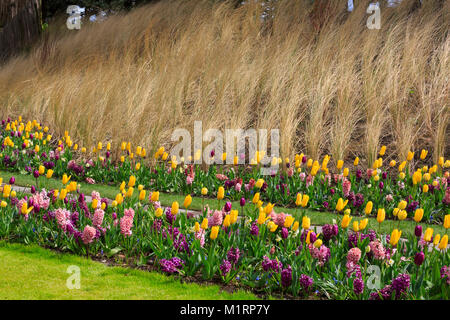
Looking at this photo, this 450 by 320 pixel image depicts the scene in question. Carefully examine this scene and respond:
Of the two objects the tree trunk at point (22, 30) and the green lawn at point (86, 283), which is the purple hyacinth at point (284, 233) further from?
the tree trunk at point (22, 30)

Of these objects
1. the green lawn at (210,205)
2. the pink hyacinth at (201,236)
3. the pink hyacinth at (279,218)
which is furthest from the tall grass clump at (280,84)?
the pink hyacinth at (201,236)

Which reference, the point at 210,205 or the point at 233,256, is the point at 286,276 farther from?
the point at 210,205

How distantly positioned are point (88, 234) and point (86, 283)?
48cm

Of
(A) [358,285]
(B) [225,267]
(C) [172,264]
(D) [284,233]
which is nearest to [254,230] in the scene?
(D) [284,233]

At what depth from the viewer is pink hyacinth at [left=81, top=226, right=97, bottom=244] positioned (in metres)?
3.55

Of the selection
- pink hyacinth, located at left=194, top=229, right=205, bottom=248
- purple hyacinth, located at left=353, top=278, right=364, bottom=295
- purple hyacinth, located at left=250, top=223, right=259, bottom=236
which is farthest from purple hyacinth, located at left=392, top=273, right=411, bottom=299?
pink hyacinth, located at left=194, top=229, right=205, bottom=248

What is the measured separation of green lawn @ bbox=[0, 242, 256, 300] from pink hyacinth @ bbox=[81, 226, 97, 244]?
141 millimetres

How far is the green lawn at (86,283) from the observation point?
3.00 meters

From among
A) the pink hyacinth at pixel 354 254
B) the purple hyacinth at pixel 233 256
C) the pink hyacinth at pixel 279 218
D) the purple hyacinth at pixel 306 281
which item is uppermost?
the pink hyacinth at pixel 279 218

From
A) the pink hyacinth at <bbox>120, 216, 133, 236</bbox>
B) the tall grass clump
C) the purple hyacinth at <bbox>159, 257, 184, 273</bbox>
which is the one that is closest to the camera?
the purple hyacinth at <bbox>159, 257, 184, 273</bbox>

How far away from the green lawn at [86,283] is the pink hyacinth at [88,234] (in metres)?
0.14

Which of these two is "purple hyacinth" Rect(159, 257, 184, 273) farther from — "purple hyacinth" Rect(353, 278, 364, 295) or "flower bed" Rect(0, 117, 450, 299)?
"purple hyacinth" Rect(353, 278, 364, 295)
